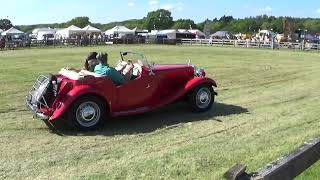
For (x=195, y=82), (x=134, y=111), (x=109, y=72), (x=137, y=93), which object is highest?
(x=109, y=72)

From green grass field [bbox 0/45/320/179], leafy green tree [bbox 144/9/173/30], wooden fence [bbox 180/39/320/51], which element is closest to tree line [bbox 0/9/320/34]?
leafy green tree [bbox 144/9/173/30]

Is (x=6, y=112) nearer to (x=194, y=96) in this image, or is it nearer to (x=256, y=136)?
(x=194, y=96)

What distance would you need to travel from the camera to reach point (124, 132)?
8.98 m

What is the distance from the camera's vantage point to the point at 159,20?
160 meters

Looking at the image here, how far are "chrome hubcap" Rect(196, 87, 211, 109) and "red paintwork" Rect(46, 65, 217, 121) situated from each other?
20cm

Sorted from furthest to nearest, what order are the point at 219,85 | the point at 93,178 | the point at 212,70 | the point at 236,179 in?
the point at 212,70 → the point at 219,85 → the point at 93,178 → the point at 236,179

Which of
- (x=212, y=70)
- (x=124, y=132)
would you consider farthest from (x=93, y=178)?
(x=212, y=70)

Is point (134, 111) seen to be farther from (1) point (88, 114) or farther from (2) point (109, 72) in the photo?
(1) point (88, 114)

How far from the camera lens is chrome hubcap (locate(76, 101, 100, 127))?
28.9 ft

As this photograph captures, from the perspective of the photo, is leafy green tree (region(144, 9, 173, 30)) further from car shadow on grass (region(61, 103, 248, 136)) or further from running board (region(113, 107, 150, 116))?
running board (region(113, 107, 150, 116))

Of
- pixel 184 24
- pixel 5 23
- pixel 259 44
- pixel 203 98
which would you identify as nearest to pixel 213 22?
pixel 184 24

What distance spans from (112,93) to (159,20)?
152401 millimetres

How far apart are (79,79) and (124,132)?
123 centimetres

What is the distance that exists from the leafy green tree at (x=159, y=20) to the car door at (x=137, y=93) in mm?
146854
